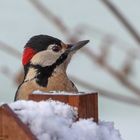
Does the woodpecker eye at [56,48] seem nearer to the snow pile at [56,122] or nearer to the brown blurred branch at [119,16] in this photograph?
the brown blurred branch at [119,16]

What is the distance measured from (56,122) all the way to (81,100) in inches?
5.8

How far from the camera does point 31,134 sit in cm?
170

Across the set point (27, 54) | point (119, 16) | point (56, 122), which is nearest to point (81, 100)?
point (56, 122)

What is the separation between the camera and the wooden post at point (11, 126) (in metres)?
1.71

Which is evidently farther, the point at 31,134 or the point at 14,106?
the point at 14,106

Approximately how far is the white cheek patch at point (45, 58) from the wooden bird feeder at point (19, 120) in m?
2.18

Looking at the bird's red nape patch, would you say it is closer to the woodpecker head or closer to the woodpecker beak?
the woodpecker head

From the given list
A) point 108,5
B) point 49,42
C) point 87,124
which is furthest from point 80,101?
point 49,42

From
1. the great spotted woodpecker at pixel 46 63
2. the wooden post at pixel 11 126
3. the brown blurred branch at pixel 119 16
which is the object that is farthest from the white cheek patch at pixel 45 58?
the wooden post at pixel 11 126

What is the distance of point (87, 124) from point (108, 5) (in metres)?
1.26

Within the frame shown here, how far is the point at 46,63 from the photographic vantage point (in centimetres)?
421

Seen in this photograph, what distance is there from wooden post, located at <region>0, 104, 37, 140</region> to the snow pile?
0.03 metres

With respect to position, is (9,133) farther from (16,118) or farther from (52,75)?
(52,75)

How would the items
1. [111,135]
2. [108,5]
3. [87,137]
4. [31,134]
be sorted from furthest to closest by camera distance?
[108,5]
[111,135]
[87,137]
[31,134]
